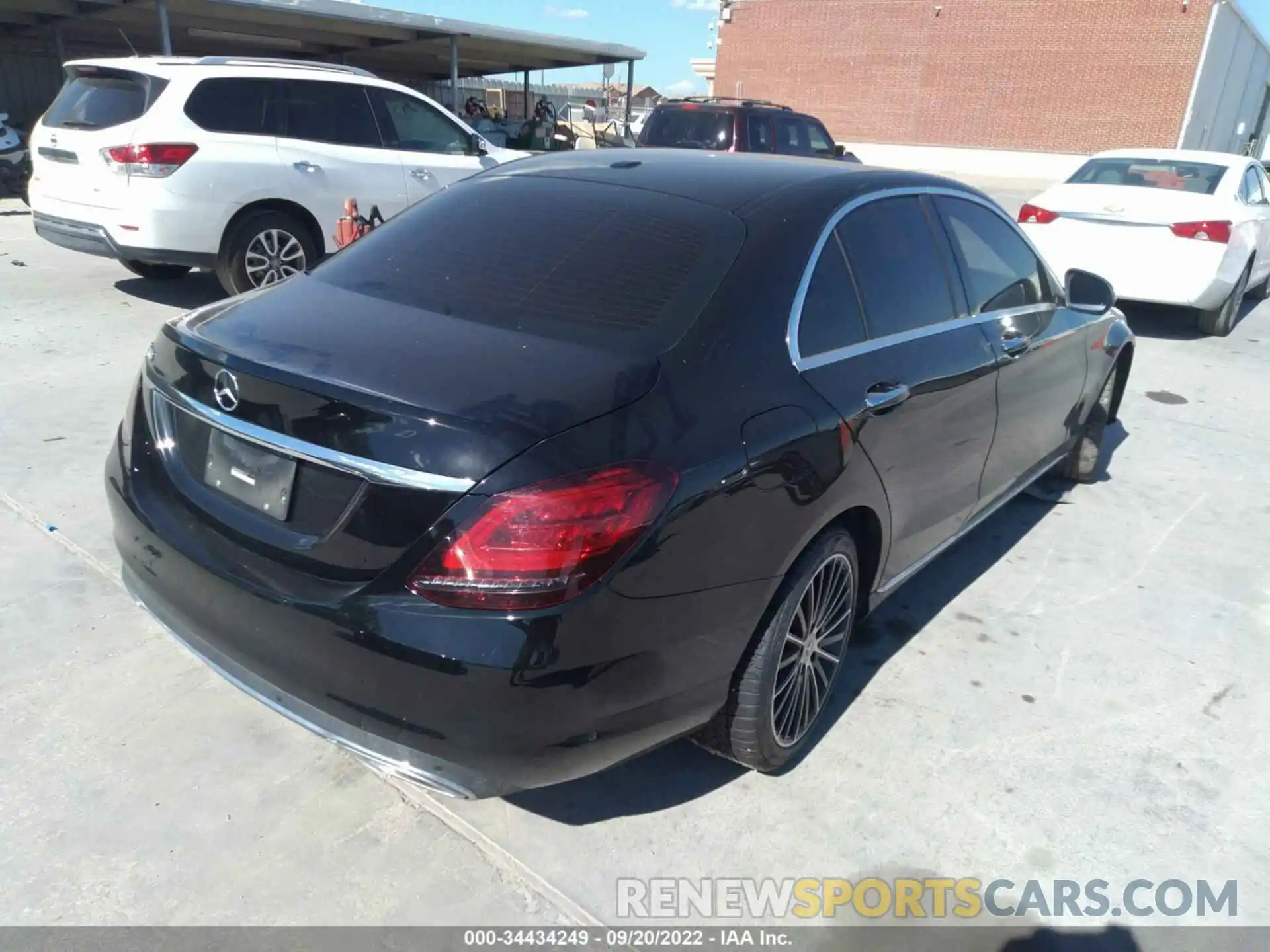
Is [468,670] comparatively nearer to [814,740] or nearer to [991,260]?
[814,740]

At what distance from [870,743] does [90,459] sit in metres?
3.79

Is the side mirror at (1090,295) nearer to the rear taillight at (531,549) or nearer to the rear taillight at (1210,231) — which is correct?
the rear taillight at (531,549)

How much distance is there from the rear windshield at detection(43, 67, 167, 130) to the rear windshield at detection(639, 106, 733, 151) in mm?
5749

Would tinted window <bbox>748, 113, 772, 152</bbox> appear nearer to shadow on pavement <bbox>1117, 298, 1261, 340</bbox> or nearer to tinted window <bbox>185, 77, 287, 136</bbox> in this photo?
shadow on pavement <bbox>1117, 298, 1261, 340</bbox>

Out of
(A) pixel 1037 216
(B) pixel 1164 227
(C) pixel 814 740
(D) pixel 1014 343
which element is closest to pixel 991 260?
(D) pixel 1014 343

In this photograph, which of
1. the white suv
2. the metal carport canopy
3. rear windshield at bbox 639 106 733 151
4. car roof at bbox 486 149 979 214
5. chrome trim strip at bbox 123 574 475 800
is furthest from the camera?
the metal carport canopy

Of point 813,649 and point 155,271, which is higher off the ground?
point 813,649

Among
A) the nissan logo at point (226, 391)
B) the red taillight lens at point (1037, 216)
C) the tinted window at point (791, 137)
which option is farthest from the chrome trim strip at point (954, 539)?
the tinted window at point (791, 137)

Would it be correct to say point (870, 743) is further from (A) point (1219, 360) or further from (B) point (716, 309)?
(A) point (1219, 360)

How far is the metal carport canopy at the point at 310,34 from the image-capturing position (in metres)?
14.9

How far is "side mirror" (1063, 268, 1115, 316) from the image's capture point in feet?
14.6

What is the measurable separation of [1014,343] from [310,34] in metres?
18.7

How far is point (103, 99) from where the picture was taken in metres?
6.97

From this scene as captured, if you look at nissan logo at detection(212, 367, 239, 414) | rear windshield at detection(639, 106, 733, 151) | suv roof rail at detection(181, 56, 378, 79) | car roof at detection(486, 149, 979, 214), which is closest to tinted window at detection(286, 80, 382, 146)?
suv roof rail at detection(181, 56, 378, 79)
